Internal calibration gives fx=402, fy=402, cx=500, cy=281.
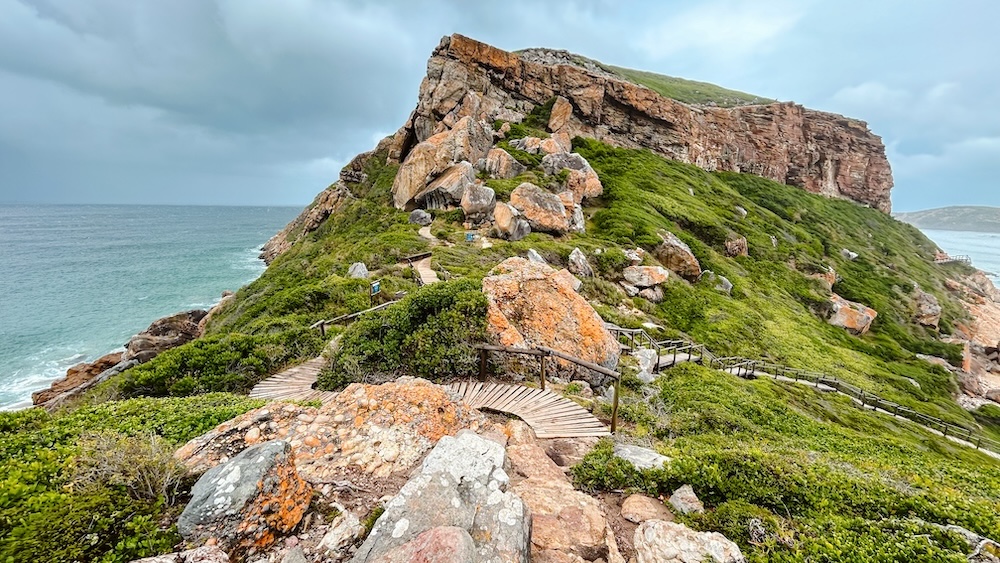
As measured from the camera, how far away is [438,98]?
44.4m

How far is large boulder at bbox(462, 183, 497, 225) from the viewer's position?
97.1 ft

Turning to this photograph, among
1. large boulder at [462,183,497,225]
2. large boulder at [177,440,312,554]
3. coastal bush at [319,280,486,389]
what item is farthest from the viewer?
large boulder at [462,183,497,225]

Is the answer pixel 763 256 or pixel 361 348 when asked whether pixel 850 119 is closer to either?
pixel 763 256

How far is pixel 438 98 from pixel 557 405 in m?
43.6

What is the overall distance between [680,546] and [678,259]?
28229mm

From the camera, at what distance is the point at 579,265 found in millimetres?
24125

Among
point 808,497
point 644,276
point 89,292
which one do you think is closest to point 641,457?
point 808,497

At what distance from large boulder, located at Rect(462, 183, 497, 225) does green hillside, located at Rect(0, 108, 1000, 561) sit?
5.17ft

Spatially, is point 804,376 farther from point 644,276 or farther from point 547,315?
point 547,315

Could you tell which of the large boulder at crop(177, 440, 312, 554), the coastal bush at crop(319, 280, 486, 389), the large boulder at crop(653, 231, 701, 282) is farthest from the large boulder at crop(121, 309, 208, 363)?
the large boulder at crop(653, 231, 701, 282)

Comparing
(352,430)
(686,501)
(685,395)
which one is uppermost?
(352,430)

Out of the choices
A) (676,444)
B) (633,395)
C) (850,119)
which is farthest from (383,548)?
(850,119)

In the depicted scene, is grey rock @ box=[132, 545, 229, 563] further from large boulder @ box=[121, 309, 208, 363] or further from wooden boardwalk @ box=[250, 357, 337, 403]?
large boulder @ box=[121, 309, 208, 363]

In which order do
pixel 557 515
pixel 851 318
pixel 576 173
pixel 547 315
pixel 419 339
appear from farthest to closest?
pixel 576 173 < pixel 851 318 < pixel 547 315 < pixel 419 339 < pixel 557 515
